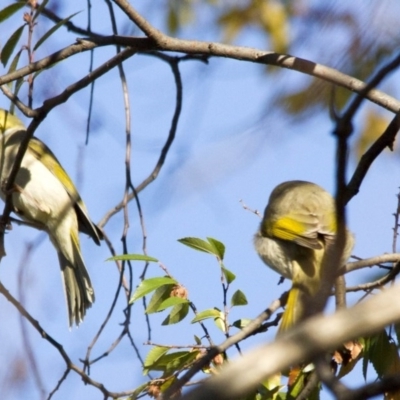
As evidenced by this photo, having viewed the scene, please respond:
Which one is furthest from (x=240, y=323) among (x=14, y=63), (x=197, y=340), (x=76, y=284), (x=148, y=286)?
(x=76, y=284)

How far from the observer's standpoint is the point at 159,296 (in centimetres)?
358

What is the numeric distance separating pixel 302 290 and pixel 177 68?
7.12 feet

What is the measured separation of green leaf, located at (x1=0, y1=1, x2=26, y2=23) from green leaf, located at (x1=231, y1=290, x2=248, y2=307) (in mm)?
1955

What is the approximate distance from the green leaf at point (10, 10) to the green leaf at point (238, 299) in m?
1.95

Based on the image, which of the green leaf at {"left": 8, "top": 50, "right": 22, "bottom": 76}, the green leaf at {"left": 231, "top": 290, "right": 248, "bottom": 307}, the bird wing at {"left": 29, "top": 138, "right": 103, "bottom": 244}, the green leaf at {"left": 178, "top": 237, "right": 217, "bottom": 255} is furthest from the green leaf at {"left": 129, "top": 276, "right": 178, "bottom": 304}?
the bird wing at {"left": 29, "top": 138, "right": 103, "bottom": 244}

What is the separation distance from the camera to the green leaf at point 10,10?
4230mm

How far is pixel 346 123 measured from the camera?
5.60ft

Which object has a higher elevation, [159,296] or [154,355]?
[159,296]

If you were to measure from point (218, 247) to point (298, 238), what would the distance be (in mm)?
993

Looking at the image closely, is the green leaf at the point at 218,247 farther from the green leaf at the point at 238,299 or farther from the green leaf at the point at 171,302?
the green leaf at the point at 171,302

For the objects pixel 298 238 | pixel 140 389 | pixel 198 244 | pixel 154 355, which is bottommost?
pixel 140 389

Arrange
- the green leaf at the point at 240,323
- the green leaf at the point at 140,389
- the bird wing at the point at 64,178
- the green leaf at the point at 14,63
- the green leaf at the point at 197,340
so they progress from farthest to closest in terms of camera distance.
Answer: the bird wing at the point at 64,178 → the green leaf at the point at 14,63 → the green leaf at the point at 240,323 → the green leaf at the point at 197,340 → the green leaf at the point at 140,389

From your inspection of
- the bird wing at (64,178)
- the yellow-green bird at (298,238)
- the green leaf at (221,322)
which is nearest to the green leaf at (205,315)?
the green leaf at (221,322)

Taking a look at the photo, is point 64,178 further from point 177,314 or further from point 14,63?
point 177,314
